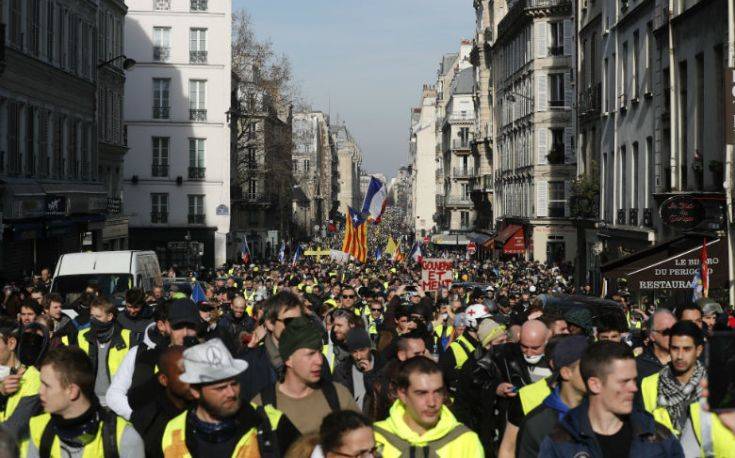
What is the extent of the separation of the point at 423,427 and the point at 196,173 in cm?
5886

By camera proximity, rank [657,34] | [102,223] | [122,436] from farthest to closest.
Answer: [102,223] < [657,34] < [122,436]

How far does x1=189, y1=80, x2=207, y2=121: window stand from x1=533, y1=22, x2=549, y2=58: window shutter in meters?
17.2

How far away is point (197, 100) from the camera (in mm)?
64062

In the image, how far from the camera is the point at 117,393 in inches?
316

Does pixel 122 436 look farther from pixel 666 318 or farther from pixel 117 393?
pixel 666 318

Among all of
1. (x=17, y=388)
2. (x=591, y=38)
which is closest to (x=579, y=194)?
(x=591, y=38)

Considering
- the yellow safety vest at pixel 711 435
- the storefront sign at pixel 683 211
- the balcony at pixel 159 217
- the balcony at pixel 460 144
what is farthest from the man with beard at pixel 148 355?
the balcony at pixel 460 144

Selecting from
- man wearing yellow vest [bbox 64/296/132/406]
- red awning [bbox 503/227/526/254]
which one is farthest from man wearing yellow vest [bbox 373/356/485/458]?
red awning [bbox 503/227/526/254]

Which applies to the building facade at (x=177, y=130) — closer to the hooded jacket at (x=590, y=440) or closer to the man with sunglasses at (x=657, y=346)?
the man with sunglasses at (x=657, y=346)

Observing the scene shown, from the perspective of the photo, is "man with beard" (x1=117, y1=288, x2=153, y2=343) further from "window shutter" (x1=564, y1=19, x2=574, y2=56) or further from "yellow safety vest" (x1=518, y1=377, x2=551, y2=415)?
"window shutter" (x1=564, y1=19, x2=574, y2=56)

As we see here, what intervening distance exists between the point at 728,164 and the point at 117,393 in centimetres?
1723

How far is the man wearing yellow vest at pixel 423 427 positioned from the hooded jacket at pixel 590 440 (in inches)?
14.5

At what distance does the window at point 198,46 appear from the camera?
63500 mm

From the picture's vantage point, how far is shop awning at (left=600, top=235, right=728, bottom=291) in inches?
870
